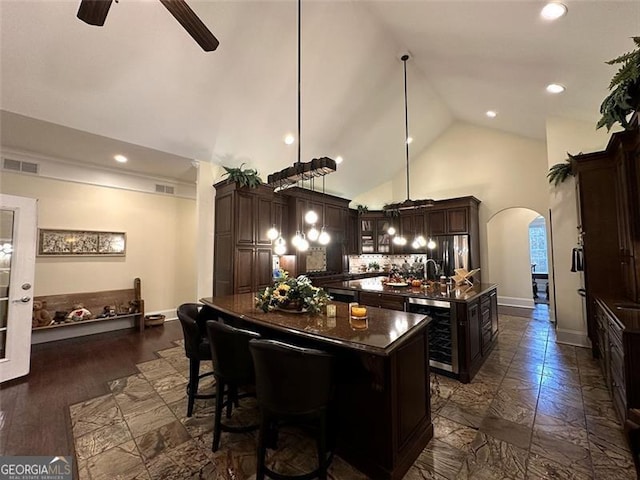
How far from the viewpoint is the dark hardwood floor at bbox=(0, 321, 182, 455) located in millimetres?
2221

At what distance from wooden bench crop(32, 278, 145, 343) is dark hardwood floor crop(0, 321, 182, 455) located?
0.29m

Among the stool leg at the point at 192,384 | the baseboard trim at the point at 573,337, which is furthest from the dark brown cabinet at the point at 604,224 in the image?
the stool leg at the point at 192,384

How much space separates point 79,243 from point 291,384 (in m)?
5.56

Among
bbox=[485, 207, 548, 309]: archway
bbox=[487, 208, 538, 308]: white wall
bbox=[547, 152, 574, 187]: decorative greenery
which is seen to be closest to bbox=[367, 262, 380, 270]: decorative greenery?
bbox=[485, 207, 548, 309]: archway

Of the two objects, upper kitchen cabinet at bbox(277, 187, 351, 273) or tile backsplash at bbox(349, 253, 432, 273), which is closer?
upper kitchen cabinet at bbox(277, 187, 351, 273)

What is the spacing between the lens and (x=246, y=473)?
186cm

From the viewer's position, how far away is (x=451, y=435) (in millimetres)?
2230

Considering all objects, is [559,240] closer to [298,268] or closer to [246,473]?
[298,268]

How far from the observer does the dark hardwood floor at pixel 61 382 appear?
87.4 inches

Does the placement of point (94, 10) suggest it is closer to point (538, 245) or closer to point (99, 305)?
point (99, 305)

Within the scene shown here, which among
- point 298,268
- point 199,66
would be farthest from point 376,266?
point 199,66

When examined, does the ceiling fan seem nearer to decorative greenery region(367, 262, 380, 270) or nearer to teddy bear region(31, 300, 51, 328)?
teddy bear region(31, 300, 51, 328)

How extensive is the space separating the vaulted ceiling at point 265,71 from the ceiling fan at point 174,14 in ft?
5.08

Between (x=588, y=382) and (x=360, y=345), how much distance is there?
335 cm
